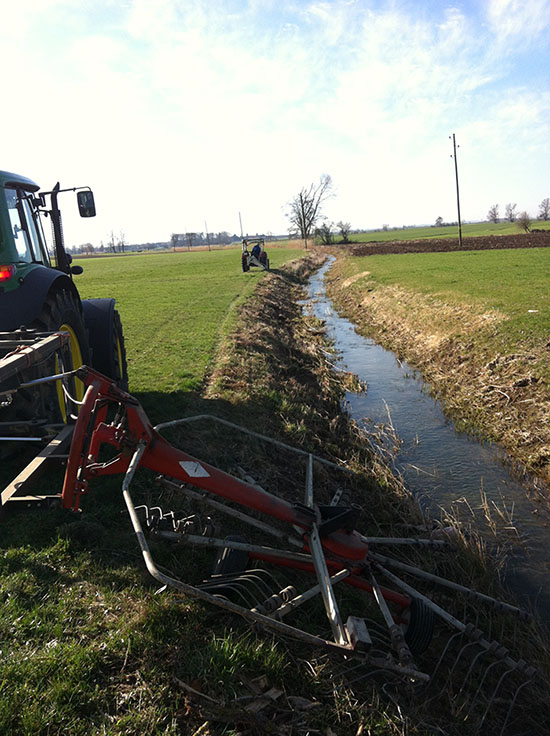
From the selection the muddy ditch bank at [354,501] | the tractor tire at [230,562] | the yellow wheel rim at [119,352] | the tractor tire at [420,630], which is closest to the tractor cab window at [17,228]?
the yellow wheel rim at [119,352]

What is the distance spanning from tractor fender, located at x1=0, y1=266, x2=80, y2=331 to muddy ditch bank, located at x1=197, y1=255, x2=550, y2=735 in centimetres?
288

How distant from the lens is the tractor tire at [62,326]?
5.84 m

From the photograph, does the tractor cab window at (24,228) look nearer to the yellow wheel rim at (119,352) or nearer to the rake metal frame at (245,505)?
the yellow wheel rim at (119,352)

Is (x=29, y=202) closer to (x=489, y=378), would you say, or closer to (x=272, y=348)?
(x=272, y=348)

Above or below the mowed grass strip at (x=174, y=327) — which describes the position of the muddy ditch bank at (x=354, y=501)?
below

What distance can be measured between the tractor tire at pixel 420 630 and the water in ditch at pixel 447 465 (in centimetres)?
153

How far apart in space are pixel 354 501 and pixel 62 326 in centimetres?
437

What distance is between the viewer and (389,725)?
3162mm

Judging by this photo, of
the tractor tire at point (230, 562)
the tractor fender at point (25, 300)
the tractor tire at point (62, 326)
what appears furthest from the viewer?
the tractor tire at point (62, 326)

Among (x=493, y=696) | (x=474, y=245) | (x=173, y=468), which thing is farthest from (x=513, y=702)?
(x=474, y=245)

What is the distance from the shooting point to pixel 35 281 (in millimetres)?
5793

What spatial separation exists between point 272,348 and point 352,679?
10050 mm

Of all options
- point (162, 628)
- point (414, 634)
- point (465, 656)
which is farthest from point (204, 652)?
point (465, 656)

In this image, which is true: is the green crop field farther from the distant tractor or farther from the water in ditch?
the water in ditch
